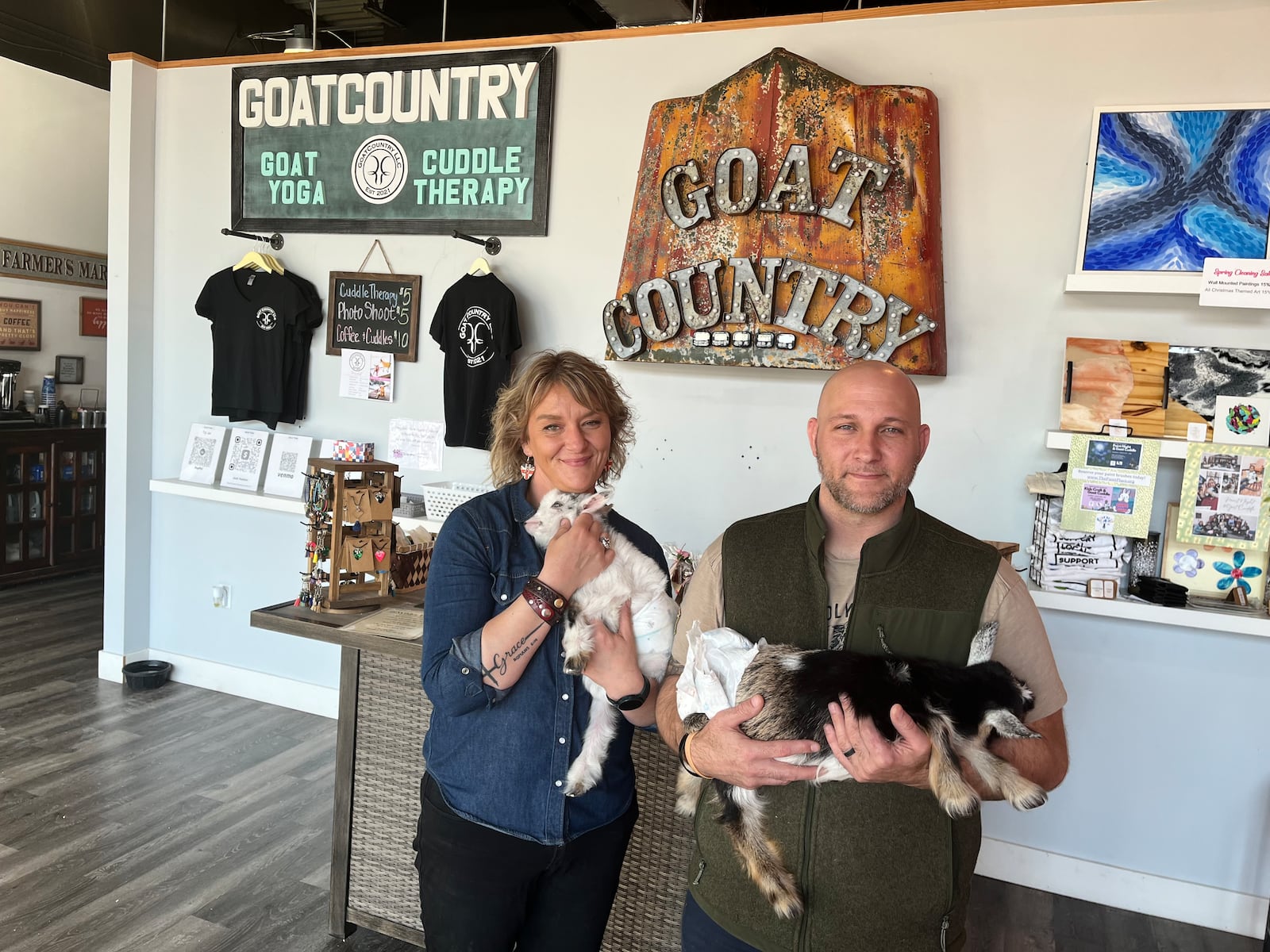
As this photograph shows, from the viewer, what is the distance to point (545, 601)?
151 centimetres

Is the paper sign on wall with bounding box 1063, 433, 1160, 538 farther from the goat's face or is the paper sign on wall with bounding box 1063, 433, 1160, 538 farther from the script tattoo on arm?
the script tattoo on arm

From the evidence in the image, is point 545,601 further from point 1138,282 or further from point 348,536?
point 1138,282

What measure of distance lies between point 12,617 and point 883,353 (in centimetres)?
564

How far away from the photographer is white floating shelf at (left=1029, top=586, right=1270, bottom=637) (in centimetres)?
292

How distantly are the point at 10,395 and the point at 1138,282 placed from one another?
24.2 feet

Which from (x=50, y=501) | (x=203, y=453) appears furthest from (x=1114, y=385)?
(x=50, y=501)

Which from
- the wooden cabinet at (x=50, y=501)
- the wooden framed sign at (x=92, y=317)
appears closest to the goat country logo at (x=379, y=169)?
the wooden cabinet at (x=50, y=501)

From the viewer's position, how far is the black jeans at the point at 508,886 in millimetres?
1582

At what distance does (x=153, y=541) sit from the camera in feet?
15.8

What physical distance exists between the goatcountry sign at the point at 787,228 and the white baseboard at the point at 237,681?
235 centimetres

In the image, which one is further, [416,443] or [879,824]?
[416,443]

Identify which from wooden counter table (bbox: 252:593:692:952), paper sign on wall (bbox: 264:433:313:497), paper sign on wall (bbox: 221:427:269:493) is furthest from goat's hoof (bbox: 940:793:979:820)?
paper sign on wall (bbox: 221:427:269:493)

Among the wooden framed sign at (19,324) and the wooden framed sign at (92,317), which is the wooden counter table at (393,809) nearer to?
the wooden framed sign at (19,324)

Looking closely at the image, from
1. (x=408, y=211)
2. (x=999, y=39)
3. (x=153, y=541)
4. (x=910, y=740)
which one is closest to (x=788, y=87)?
(x=999, y=39)
